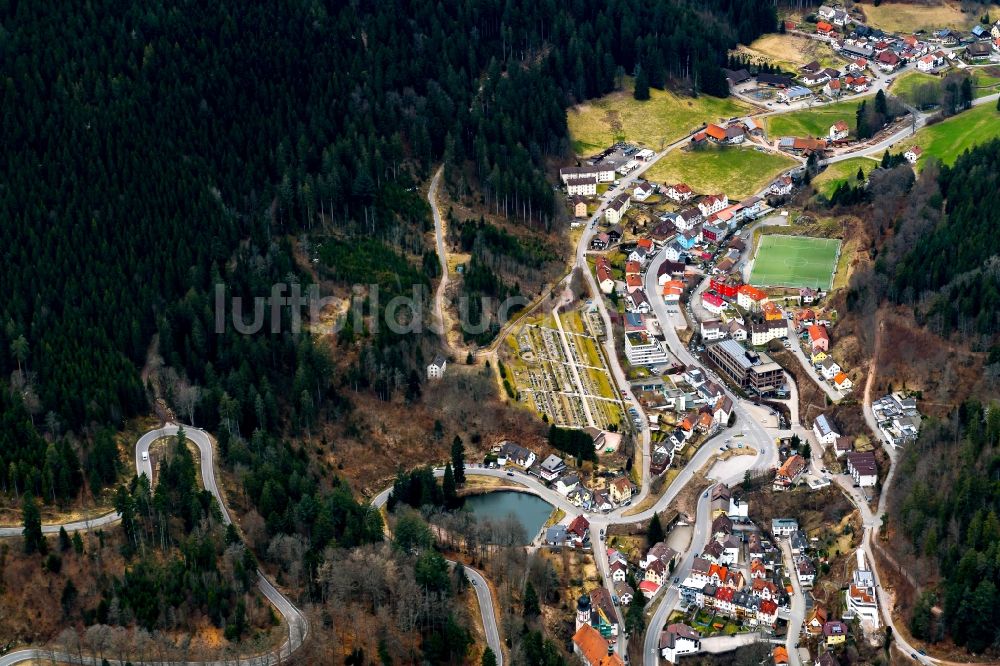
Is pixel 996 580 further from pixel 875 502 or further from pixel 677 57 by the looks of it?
pixel 677 57

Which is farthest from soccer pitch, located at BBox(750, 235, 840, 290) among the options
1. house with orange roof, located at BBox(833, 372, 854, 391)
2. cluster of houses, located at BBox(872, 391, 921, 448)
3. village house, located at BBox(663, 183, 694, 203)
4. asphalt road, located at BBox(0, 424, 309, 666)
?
asphalt road, located at BBox(0, 424, 309, 666)

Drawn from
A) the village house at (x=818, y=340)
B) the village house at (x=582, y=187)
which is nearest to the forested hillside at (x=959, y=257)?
the village house at (x=818, y=340)

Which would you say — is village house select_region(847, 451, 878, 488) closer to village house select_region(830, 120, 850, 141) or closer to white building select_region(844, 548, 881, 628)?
white building select_region(844, 548, 881, 628)

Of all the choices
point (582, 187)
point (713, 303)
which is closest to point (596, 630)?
point (713, 303)

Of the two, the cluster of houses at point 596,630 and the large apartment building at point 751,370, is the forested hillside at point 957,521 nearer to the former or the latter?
the large apartment building at point 751,370

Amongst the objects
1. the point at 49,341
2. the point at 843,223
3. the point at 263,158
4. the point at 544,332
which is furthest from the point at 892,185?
the point at 49,341

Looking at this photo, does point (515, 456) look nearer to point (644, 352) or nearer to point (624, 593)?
point (644, 352)
